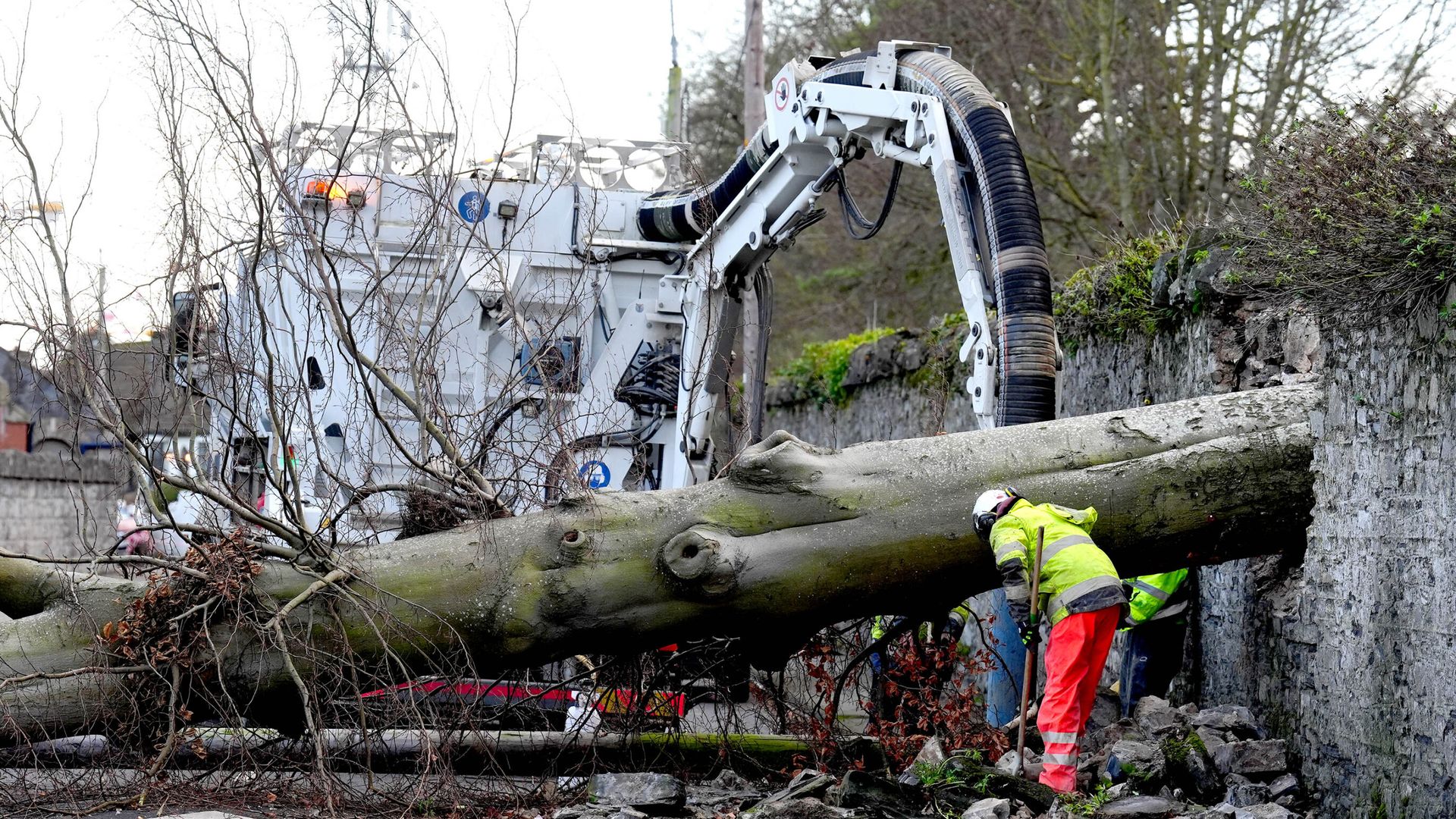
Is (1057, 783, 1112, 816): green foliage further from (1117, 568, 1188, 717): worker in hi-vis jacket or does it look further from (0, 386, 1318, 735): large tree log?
(1117, 568, 1188, 717): worker in hi-vis jacket

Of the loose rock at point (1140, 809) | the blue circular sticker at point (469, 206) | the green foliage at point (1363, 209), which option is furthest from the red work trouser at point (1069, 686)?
the blue circular sticker at point (469, 206)

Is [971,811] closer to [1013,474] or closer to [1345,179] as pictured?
[1013,474]

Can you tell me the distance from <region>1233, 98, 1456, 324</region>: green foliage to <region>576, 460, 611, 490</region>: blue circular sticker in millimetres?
3051

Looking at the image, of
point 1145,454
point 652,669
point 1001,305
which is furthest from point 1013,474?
point 652,669

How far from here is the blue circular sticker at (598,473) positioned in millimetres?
6493

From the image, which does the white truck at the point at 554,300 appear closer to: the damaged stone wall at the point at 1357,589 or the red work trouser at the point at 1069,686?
the red work trouser at the point at 1069,686

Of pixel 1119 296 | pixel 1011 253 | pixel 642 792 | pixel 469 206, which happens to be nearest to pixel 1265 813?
pixel 642 792

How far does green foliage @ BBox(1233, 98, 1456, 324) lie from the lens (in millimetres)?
4457

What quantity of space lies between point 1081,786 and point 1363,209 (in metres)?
2.48

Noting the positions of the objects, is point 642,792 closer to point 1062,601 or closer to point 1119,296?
point 1062,601

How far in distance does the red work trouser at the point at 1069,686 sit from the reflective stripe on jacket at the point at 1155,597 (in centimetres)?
121

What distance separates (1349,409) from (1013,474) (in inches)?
49.0

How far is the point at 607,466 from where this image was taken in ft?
29.1

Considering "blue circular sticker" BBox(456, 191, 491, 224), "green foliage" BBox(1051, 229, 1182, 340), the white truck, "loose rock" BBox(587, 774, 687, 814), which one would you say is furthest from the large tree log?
"blue circular sticker" BBox(456, 191, 491, 224)
